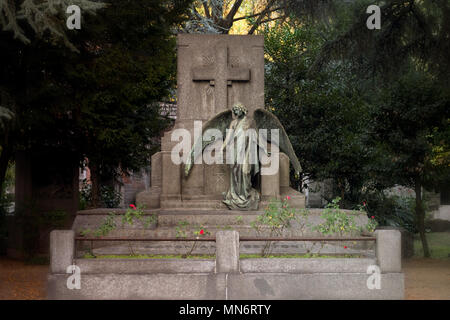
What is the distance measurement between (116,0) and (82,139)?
14.6 ft

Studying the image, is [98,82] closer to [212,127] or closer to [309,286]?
[212,127]

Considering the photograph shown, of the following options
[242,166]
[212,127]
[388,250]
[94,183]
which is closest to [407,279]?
[388,250]

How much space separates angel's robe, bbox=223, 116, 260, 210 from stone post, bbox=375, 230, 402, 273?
3122 mm

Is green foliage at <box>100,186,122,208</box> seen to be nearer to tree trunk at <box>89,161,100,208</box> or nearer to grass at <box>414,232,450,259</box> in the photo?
tree trunk at <box>89,161,100,208</box>

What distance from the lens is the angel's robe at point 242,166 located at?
37.6ft

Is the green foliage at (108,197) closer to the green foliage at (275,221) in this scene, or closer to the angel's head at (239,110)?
the angel's head at (239,110)

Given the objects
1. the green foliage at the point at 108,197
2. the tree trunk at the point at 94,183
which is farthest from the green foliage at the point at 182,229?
the green foliage at the point at 108,197

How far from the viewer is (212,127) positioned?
1238 centimetres

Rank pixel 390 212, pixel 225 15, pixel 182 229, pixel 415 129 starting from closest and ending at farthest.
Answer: pixel 182 229 → pixel 415 129 → pixel 390 212 → pixel 225 15

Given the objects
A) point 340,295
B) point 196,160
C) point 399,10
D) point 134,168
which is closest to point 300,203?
point 196,160

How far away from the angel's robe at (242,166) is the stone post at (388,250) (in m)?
3.12

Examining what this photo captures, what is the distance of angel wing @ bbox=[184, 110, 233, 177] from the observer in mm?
11977

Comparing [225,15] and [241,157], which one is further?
[225,15]

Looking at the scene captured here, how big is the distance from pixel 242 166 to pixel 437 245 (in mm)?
11888
